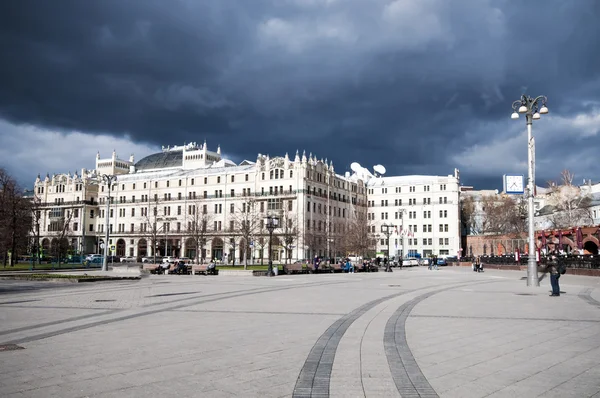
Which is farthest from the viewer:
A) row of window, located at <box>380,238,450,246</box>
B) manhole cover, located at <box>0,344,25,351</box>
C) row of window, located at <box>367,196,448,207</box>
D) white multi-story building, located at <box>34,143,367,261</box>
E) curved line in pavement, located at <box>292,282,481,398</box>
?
row of window, located at <box>367,196,448,207</box>

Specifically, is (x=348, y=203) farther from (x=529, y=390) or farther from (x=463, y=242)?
(x=529, y=390)

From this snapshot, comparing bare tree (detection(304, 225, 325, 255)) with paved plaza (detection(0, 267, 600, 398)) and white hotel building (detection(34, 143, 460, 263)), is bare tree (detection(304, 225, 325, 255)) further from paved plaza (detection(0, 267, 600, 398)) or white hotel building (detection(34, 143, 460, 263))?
paved plaza (detection(0, 267, 600, 398))

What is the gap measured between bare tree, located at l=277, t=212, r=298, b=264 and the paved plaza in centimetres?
5977

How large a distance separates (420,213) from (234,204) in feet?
133

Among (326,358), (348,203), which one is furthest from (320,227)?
(326,358)

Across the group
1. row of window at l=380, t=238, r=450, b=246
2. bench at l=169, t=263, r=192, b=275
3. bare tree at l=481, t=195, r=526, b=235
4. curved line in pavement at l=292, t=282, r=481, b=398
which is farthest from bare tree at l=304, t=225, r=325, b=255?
curved line in pavement at l=292, t=282, r=481, b=398

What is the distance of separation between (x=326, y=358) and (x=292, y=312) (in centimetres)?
655

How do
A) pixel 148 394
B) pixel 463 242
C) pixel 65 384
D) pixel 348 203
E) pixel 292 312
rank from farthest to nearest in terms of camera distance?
pixel 463 242 < pixel 348 203 < pixel 292 312 < pixel 65 384 < pixel 148 394

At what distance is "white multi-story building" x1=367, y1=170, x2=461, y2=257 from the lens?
4146 inches

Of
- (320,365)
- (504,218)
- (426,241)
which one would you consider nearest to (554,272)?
(320,365)

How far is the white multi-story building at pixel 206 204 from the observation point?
8775 centimetres

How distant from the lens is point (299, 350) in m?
9.09

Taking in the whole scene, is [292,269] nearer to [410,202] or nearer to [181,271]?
[181,271]

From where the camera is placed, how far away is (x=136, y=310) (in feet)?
50.0
